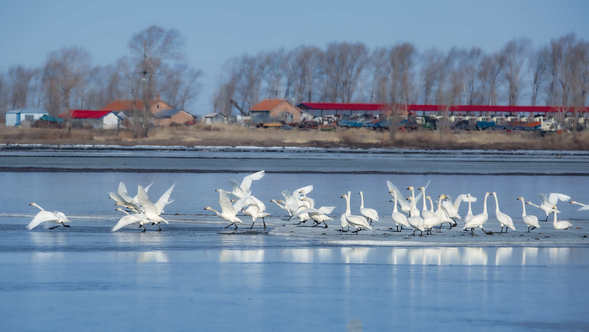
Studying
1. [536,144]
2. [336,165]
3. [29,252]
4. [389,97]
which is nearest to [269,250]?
[29,252]

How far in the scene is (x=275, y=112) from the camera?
8625 centimetres

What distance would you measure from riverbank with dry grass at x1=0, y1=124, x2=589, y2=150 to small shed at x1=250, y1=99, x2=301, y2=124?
18.2 m

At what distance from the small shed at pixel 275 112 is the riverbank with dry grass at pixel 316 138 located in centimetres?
1816

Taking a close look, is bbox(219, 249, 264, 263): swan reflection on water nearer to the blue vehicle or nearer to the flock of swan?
the flock of swan

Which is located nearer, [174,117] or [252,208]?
[252,208]

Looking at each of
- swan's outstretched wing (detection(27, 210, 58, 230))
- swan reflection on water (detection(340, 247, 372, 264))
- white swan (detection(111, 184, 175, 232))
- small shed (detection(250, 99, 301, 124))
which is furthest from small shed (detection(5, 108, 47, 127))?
swan reflection on water (detection(340, 247, 372, 264))

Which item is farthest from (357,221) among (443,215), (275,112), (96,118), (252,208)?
(96,118)

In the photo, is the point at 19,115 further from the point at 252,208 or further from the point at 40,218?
the point at 252,208

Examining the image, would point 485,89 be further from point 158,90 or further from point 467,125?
point 158,90

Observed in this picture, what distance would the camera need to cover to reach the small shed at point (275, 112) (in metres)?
84.1

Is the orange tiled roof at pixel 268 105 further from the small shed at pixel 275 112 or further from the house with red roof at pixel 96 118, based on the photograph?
the house with red roof at pixel 96 118

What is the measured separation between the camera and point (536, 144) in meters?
58.8

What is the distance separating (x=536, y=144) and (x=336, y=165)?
29.9 meters

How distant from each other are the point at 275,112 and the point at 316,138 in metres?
26.5
